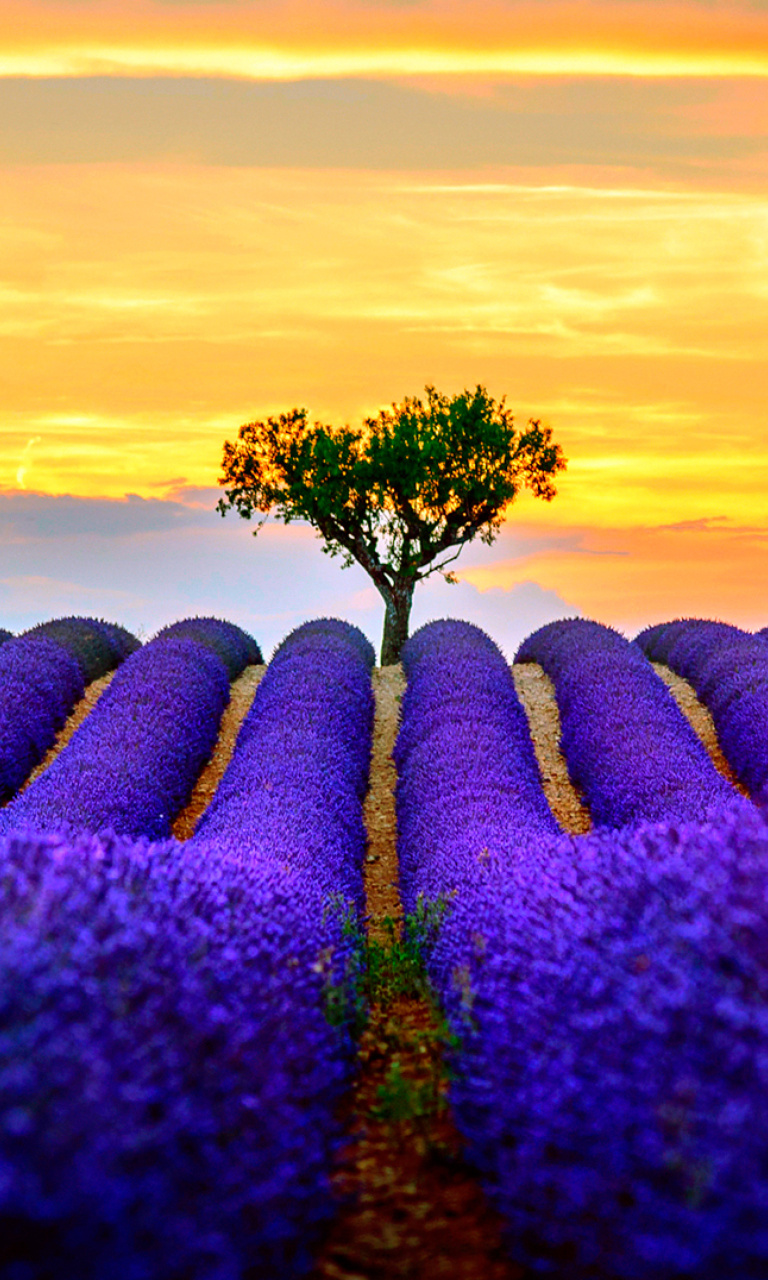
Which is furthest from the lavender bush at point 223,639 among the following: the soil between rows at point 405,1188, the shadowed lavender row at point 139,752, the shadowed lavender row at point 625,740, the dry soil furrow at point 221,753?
the soil between rows at point 405,1188

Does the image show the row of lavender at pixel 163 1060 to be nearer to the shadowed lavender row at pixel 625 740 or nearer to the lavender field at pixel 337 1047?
the lavender field at pixel 337 1047

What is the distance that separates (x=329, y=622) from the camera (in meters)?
19.6

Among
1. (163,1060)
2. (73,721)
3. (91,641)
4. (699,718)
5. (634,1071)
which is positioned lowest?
(634,1071)

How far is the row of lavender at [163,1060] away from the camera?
269cm

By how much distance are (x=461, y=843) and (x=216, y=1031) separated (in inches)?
168

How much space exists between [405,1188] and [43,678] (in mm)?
11077

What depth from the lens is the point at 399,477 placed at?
64.7 ft

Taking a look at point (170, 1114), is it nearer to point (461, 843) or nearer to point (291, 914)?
point (291, 914)

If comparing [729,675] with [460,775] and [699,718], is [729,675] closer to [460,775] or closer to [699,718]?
[699,718]

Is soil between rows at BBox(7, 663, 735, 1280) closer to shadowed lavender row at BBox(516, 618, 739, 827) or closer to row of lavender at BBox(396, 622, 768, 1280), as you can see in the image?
row of lavender at BBox(396, 622, 768, 1280)

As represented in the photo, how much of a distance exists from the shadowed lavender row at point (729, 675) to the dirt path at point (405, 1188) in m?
6.27

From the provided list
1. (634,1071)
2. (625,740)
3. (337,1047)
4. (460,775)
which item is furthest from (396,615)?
(634,1071)

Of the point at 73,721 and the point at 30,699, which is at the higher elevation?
the point at 30,699

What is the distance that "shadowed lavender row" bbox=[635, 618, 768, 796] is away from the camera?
39.9 ft
